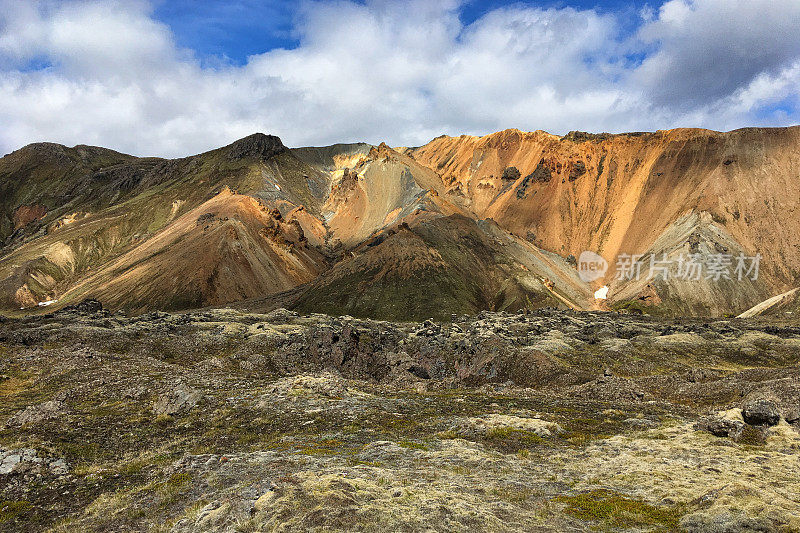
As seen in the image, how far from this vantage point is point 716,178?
194 meters

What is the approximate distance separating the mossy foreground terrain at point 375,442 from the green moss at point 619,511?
0.36 ft

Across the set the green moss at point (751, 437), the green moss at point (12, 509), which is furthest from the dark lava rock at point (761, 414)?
the green moss at point (12, 509)

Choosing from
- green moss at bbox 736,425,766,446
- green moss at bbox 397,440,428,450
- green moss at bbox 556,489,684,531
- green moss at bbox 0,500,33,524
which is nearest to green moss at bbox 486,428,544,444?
green moss at bbox 397,440,428,450

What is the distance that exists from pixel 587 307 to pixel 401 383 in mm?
144347

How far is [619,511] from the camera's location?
57.3 feet

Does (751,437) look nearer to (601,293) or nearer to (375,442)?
(375,442)

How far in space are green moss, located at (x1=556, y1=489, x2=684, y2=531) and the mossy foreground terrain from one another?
11 cm

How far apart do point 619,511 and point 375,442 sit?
49.3 feet

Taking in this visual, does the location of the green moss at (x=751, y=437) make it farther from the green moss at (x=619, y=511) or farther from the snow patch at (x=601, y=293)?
the snow patch at (x=601, y=293)

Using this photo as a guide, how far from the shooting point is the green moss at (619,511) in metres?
16.3

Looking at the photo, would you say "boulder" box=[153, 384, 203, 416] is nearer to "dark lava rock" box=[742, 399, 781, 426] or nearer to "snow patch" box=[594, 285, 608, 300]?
"dark lava rock" box=[742, 399, 781, 426]

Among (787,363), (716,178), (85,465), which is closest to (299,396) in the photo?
(85,465)

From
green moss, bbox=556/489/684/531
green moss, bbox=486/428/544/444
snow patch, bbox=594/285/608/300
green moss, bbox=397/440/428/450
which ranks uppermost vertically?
green moss, bbox=556/489/684/531

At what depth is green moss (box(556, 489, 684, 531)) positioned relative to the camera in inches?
643
